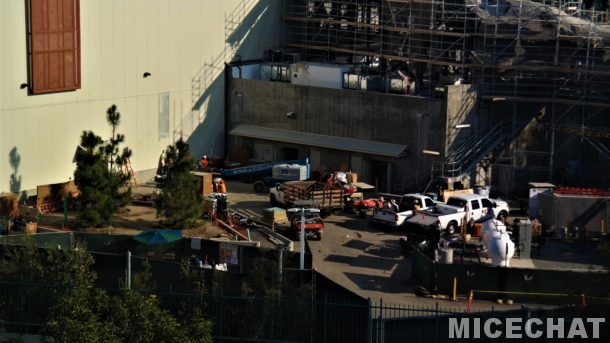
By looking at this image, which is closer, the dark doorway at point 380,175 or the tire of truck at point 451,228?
the tire of truck at point 451,228

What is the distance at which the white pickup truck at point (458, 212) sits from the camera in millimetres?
40581

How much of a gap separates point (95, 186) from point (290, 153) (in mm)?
11619

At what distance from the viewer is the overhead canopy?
46.9m

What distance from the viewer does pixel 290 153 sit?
49719 mm

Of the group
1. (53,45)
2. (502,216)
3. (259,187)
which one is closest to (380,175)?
(259,187)

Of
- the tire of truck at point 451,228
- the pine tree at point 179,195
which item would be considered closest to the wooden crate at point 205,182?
the pine tree at point 179,195

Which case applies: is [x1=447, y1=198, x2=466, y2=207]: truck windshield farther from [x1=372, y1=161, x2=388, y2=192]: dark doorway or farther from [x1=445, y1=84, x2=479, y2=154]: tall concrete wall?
[x1=372, y1=161, x2=388, y2=192]: dark doorway

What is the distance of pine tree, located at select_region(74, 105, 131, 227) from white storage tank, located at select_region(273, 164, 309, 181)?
7.22 meters

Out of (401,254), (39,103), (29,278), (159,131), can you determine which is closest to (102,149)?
(39,103)

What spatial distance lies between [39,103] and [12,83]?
50.2 inches

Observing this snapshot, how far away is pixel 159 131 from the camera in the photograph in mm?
47875

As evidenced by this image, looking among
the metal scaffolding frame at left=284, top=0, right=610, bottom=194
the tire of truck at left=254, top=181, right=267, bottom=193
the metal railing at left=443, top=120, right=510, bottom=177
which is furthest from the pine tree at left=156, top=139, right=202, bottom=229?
the metal scaffolding frame at left=284, top=0, right=610, bottom=194

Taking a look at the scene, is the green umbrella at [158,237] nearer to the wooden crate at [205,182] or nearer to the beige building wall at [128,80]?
the beige building wall at [128,80]

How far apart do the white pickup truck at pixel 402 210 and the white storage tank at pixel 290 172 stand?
190 inches
